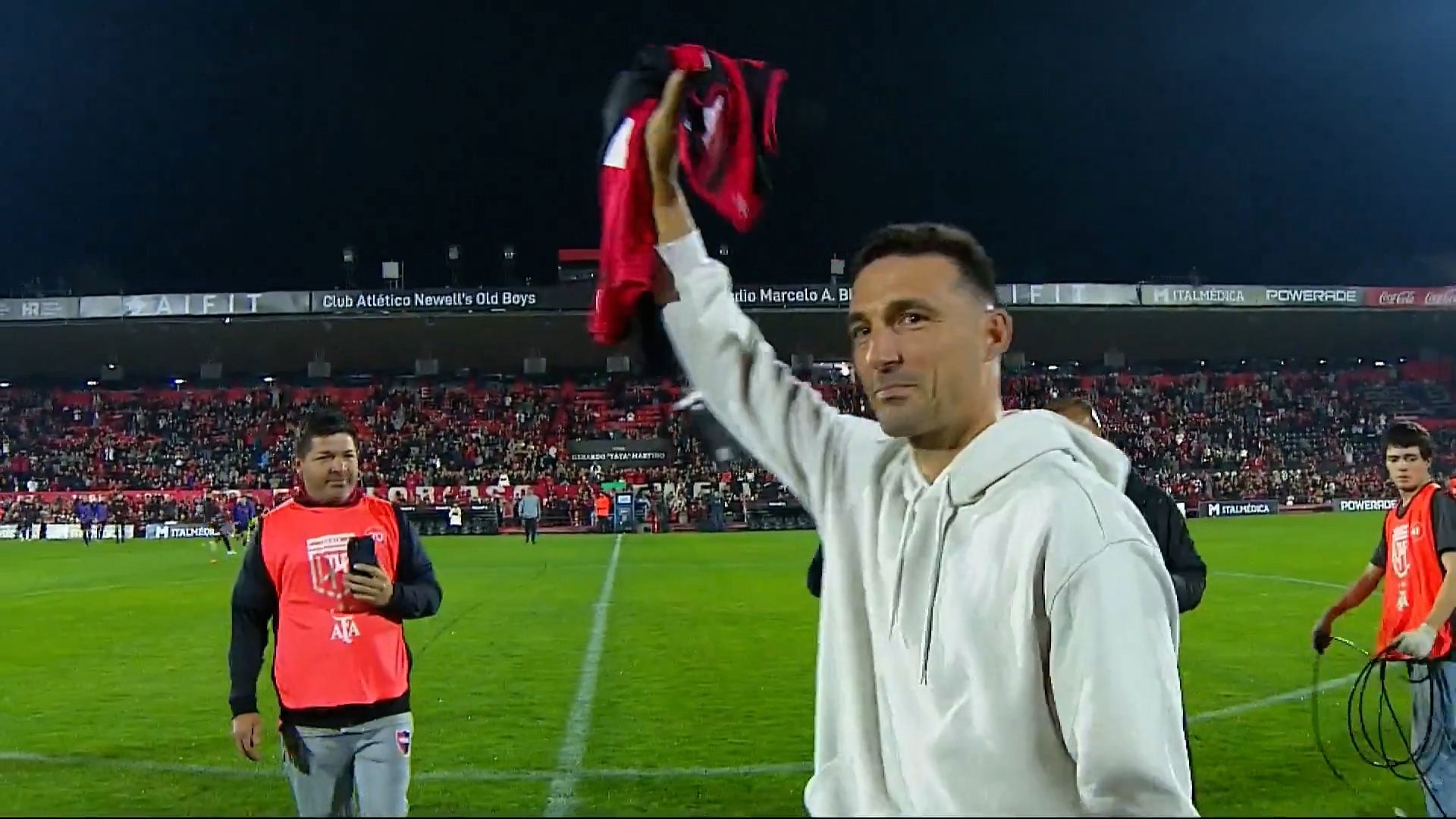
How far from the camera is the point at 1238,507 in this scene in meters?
41.0

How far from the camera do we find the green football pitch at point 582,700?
A: 6.71 meters

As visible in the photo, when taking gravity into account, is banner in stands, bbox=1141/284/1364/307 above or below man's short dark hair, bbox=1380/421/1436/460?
above

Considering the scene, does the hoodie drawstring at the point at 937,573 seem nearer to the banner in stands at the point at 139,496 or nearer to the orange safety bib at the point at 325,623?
the orange safety bib at the point at 325,623

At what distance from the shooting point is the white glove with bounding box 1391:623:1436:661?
17.5 ft

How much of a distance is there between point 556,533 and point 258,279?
23630mm

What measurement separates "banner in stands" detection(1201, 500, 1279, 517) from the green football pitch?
22303 mm

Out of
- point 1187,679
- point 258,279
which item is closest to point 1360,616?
point 1187,679

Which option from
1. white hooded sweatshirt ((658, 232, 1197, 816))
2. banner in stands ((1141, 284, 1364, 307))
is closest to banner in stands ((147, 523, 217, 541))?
banner in stands ((1141, 284, 1364, 307))

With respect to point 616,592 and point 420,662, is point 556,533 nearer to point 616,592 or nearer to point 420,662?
point 616,592

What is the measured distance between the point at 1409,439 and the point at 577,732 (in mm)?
5283

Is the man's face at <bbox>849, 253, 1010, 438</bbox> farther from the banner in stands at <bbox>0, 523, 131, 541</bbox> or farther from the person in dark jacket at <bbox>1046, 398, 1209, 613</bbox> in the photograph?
the banner in stands at <bbox>0, 523, 131, 541</bbox>

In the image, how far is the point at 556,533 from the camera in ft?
119

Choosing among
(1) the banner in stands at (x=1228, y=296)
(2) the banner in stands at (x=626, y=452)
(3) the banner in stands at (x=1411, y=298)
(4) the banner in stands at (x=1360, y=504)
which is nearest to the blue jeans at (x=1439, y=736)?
(4) the banner in stands at (x=1360, y=504)

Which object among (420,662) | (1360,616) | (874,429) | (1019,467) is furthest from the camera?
(1360,616)
